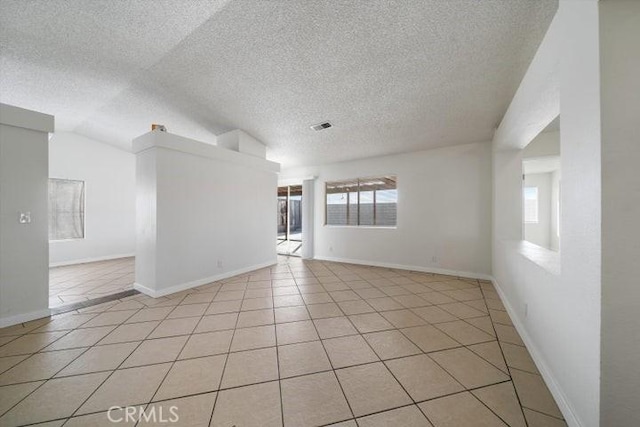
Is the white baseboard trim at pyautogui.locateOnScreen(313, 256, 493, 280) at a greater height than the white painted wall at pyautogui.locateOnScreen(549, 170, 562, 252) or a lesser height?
lesser

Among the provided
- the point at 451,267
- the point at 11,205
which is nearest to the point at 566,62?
the point at 451,267

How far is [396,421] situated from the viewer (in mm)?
1252

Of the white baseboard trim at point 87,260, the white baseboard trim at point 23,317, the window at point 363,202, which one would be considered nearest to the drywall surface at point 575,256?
the window at point 363,202

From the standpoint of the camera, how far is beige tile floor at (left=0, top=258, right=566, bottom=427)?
1.31 metres

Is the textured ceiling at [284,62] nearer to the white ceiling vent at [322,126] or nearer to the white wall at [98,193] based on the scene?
the white ceiling vent at [322,126]

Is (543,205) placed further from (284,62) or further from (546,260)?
(284,62)

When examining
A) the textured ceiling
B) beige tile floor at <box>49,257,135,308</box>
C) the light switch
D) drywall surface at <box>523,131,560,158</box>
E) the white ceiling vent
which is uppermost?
the textured ceiling

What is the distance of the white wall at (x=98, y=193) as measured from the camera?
5230 millimetres

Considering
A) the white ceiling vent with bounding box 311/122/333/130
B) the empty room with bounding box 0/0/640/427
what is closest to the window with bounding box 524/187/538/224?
the empty room with bounding box 0/0/640/427

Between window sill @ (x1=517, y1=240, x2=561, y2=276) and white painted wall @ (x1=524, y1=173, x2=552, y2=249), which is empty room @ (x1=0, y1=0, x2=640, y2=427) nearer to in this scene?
window sill @ (x1=517, y1=240, x2=561, y2=276)

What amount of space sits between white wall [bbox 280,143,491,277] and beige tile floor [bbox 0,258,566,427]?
1.46m

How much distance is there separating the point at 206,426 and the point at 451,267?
175 inches

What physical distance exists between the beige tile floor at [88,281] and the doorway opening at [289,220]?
12.1 ft

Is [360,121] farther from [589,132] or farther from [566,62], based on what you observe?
[589,132]
